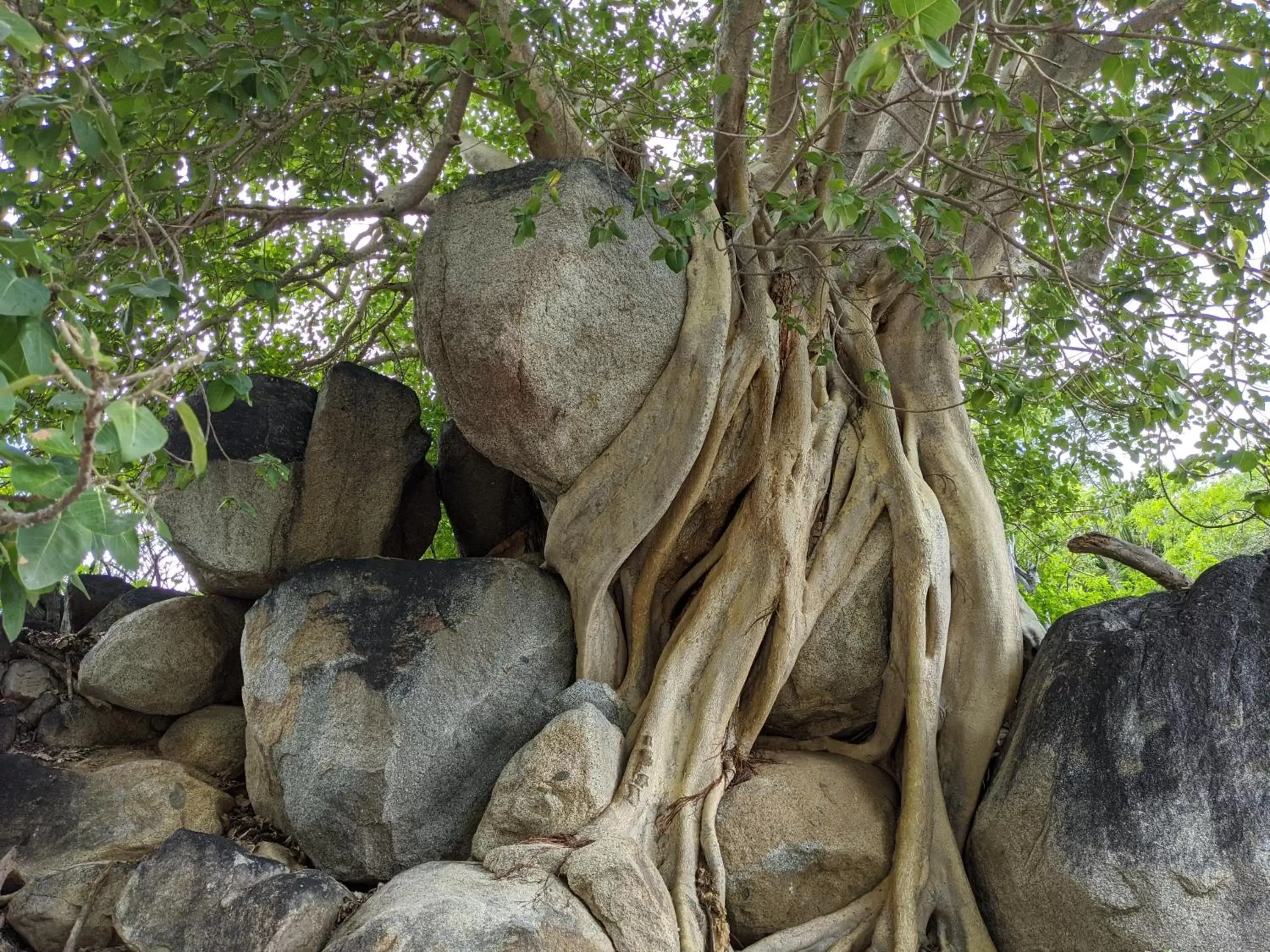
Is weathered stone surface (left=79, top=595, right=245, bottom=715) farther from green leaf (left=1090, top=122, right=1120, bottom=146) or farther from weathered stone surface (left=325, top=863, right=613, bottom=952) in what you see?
green leaf (left=1090, top=122, right=1120, bottom=146)

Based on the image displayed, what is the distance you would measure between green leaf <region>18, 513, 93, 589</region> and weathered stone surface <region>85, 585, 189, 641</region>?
4.70 meters

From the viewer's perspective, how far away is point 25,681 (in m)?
5.67

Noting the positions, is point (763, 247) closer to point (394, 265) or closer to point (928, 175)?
point (928, 175)

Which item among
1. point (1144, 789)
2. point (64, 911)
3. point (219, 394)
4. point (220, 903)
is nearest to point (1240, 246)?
point (1144, 789)

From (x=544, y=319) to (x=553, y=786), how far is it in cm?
213

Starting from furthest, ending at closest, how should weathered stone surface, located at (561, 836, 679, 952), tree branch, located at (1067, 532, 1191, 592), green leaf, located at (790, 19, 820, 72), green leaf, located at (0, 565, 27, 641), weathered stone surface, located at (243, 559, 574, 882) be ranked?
tree branch, located at (1067, 532, 1191, 592), weathered stone surface, located at (243, 559, 574, 882), weathered stone surface, located at (561, 836, 679, 952), green leaf, located at (790, 19, 820, 72), green leaf, located at (0, 565, 27, 641)

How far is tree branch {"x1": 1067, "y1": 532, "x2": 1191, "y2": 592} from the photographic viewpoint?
4945 millimetres

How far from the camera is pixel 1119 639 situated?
445cm

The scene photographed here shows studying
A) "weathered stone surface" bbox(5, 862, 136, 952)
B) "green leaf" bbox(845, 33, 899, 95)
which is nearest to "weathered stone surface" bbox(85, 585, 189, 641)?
"weathered stone surface" bbox(5, 862, 136, 952)

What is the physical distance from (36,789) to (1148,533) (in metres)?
10.8

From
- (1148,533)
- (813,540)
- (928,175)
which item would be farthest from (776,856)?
(1148,533)

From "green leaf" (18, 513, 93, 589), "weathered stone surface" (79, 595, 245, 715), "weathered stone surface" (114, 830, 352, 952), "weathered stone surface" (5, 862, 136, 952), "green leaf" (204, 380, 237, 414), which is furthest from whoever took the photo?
"weathered stone surface" (79, 595, 245, 715)

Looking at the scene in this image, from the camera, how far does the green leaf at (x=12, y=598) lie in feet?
6.57

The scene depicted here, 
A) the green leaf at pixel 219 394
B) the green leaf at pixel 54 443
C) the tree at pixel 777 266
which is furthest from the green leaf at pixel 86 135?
the green leaf at pixel 54 443
